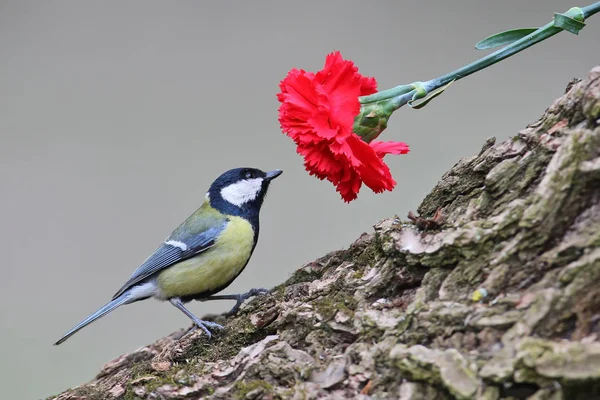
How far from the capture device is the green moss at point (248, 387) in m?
0.88

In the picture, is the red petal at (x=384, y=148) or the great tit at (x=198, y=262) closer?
the red petal at (x=384, y=148)

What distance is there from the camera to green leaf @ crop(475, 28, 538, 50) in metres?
1.05

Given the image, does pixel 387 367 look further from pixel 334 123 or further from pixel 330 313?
pixel 334 123

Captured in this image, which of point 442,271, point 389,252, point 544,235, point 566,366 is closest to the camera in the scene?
point 566,366

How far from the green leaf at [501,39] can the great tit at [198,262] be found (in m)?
0.94

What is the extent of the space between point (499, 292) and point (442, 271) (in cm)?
11

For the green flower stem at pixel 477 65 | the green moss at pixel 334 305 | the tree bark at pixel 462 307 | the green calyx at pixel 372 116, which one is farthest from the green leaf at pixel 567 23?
the green moss at pixel 334 305

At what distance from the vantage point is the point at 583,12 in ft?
3.25

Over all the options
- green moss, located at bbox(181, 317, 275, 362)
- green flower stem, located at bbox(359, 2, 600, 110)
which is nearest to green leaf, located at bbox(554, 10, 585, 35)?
green flower stem, located at bbox(359, 2, 600, 110)

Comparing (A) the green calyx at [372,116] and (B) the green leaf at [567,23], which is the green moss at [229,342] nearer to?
(A) the green calyx at [372,116]

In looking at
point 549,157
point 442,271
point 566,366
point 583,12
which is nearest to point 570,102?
point 549,157

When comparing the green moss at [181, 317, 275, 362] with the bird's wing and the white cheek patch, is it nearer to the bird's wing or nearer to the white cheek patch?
the bird's wing

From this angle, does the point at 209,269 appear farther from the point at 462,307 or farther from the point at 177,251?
the point at 462,307

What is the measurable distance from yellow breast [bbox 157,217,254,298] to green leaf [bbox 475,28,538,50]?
0.97 meters
